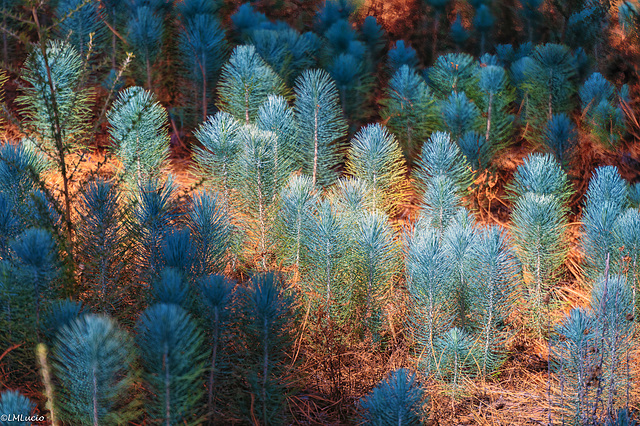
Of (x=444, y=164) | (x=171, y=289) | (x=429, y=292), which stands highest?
(x=444, y=164)

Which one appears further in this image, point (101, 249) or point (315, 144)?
point (315, 144)

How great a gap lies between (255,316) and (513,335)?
108 centimetres

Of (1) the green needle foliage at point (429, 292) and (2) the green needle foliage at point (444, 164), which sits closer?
(1) the green needle foliage at point (429, 292)

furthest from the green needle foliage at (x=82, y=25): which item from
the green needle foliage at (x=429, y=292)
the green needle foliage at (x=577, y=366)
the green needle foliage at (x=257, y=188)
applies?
the green needle foliage at (x=577, y=366)

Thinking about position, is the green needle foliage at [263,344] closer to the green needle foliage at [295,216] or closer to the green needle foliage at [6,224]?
the green needle foliage at [295,216]

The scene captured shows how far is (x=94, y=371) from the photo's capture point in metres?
1.36

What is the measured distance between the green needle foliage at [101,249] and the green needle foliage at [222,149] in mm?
597

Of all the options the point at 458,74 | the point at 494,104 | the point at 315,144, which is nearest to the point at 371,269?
the point at 315,144

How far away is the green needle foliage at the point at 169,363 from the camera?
1335mm

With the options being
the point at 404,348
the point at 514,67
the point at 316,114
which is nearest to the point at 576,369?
the point at 404,348

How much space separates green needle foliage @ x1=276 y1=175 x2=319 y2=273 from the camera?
224cm

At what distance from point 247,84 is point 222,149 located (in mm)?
544

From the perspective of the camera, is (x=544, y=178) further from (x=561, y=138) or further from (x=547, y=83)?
(x=547, y=83)

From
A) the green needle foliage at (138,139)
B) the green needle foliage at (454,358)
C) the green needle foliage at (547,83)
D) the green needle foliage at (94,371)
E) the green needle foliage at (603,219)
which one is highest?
the green needle foliage at (547,83)
